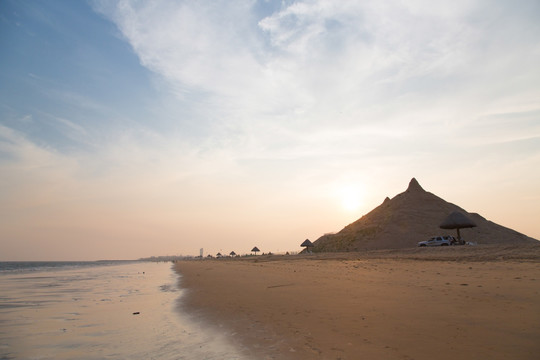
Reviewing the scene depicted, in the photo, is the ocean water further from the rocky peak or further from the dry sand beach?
the rocky peak

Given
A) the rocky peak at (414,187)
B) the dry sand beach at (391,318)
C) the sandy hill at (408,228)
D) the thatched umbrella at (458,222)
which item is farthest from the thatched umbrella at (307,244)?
the dry sand beach at (391,318)

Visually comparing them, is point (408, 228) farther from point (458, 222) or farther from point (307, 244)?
point (307, 244)

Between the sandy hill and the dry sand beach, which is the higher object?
the sandy hill

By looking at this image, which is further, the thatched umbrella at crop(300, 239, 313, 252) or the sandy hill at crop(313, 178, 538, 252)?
the thatched umbrella at crop(300, 239, 313, 252)

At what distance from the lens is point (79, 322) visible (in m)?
9.31

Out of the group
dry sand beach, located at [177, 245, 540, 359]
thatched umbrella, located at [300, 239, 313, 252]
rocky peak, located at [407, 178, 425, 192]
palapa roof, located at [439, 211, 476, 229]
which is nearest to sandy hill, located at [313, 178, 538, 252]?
rocky peak, located at [407, 178, 425, 192]

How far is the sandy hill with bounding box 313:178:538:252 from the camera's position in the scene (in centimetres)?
4831

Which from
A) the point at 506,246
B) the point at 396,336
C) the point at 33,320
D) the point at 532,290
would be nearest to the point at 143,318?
the point at 33,320

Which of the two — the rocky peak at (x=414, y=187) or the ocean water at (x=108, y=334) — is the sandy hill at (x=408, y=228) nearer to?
the rocky peak at (x=414, y=187)

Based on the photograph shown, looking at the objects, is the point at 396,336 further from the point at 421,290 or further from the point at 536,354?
the point at 421,290

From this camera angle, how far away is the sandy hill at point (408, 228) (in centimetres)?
4831

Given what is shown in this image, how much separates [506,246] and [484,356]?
21.0 meters

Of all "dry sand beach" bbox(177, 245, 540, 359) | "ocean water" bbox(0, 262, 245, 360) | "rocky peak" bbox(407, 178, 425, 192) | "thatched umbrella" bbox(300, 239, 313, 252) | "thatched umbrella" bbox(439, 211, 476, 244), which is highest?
"rocky peak" bbox(407, 178, 425, 192)

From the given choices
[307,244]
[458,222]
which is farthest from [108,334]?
[307,244]
